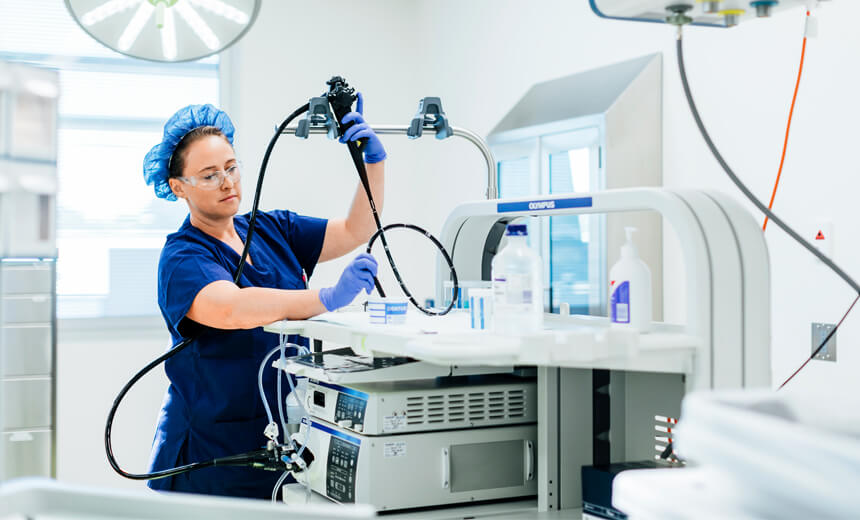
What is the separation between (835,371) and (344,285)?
131cm

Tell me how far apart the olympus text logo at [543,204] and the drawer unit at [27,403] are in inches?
93.1

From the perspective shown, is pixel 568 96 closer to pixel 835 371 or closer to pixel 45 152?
pixel 835 371

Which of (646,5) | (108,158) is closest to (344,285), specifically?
(646,5)

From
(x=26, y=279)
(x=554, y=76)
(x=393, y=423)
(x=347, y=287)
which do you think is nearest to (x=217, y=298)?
(x=347, y=287)

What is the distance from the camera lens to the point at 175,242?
75.6 inches

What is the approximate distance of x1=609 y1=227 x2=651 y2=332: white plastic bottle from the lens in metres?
1.26

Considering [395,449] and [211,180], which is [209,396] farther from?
[395,449]

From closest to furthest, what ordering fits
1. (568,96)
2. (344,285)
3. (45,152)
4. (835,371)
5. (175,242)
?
(344,285)
(175,242)
(835,371)
(568,96)
(45,152)

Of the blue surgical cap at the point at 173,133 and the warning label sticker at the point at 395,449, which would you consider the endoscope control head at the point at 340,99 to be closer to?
the blue surgical cap at the point at 173,133

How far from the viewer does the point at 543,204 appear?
143 centimetres

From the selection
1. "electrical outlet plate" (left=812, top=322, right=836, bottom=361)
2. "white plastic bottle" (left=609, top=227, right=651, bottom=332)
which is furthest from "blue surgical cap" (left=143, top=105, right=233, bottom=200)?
"electrical outlet plate" (left=812, top=322, right=836, bottom=361)

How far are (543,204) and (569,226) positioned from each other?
1.35 meters

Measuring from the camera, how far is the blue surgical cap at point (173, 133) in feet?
6.66

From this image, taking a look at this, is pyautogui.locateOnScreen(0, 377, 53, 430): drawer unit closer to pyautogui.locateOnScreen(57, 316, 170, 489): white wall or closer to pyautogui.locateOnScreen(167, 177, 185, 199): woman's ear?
pyautogui.locateOnScreen(57, 316, 170, 489): white wall
